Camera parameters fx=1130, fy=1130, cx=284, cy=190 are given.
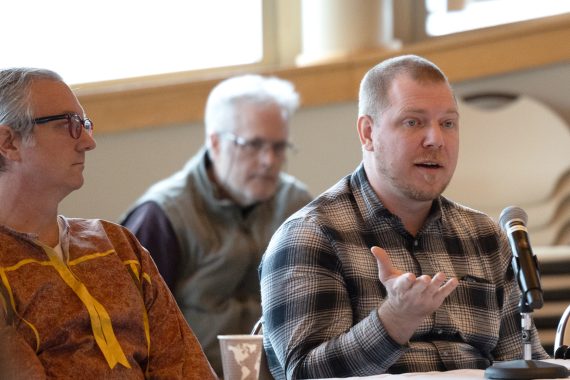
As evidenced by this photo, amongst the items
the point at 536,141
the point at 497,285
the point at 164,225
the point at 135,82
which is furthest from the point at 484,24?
the point at 497,285

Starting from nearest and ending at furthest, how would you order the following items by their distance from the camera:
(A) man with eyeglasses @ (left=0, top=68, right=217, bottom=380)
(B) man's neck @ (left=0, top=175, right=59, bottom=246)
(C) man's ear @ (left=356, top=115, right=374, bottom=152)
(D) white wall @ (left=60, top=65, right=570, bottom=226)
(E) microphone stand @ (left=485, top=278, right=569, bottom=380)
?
(E) microphone stand @ (left=485, top=278, right=569, bottom=380)
(A) man with eyeglasses @ (left=0, top=68, right=217, bottom=380)
(B) man's neck @ (left=0, top=175, right=59, bottom=246)
(C) man's ear @ (left=356, top=115, right=374, bottom=152)
(D) white wall @ (left=60, top=65, right=570, bottom=226)

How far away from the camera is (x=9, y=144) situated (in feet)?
8.29

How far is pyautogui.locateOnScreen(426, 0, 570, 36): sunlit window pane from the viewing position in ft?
18.3

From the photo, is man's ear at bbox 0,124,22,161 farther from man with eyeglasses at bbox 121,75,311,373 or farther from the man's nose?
man with eyeglasses at bbox 121,75,311,373

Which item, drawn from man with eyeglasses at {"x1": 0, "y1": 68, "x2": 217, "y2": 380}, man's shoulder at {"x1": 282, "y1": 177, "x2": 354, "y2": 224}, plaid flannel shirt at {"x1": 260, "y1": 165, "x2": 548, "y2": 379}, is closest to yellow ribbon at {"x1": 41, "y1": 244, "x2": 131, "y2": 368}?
man with eyeglasses at {"x1": 0, "y1": 68, "x2": 217, "y2": 380}

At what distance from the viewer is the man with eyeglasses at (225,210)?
4.04m

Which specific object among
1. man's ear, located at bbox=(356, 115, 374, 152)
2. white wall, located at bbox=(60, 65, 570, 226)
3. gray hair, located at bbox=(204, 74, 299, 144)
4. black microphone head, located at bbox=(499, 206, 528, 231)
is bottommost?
white wall, located at bbox=(60, 65, 570, 226)

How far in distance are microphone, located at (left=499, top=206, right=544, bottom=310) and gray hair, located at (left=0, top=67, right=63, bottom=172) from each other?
108 centimetres

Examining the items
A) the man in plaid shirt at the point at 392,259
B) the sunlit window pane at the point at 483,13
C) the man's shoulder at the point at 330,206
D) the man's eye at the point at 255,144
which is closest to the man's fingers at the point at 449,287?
the man in plaid shirt at the point at 392,259

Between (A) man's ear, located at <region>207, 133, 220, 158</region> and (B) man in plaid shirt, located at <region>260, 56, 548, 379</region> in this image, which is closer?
(B) man in plaid shirt, located at <region>260, 56, 548, 379</region>

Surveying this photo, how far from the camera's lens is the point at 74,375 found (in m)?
2.38

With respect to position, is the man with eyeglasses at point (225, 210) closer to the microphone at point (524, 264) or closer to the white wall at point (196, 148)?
the white wall at point (196, 148)

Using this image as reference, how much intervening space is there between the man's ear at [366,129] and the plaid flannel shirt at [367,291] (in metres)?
0.07

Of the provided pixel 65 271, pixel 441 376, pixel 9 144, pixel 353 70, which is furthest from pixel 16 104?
pixel 353 70
